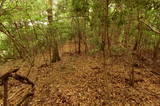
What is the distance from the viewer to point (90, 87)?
3740mm

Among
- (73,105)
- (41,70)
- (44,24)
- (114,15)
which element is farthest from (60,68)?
(114,15)

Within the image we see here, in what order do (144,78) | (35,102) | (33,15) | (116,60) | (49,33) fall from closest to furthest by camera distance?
(35,102) < (33,15) < (144,78) < (49,33) < (116,60)

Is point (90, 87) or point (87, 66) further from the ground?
point (87, 66)

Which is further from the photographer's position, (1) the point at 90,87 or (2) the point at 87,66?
(2) the point at 87,66

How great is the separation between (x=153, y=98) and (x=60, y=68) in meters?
3.75

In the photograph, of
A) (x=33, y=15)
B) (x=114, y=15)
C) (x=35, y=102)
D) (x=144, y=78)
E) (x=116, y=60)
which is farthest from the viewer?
(x=116, y=60)

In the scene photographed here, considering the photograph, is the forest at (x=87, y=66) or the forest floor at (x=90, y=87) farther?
the forest floor at (x=90, y=87)

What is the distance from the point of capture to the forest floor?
10.3 feet

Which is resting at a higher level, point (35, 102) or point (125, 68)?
point (125, 68)

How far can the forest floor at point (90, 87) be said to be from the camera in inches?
124

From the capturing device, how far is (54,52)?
20.4 ft

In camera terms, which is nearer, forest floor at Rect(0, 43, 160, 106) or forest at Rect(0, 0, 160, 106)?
forest at Rect(0, 0, 160, 106)

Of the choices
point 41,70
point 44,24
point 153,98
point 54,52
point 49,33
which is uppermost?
point 44,24

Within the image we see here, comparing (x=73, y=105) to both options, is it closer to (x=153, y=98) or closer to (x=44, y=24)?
(x=153, y=98)
